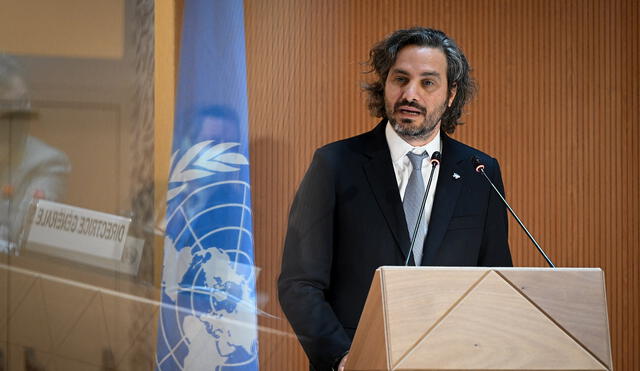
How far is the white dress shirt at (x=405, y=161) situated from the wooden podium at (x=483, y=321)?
825mm

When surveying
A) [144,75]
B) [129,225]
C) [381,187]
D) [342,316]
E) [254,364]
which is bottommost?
[254,364]

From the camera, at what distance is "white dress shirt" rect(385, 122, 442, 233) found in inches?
94.7

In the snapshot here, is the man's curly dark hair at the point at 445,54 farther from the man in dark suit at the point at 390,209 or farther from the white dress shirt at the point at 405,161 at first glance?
the white dress shirt at the point at 405,161

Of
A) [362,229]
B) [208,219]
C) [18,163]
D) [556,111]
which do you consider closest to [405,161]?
[362,229]

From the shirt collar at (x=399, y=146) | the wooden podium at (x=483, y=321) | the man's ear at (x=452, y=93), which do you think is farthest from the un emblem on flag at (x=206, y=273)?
the wooden podium at (x=483, y=321)

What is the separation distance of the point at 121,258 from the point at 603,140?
1.97 metres

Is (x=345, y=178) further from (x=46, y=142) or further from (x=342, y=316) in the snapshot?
(x=46, y=142)

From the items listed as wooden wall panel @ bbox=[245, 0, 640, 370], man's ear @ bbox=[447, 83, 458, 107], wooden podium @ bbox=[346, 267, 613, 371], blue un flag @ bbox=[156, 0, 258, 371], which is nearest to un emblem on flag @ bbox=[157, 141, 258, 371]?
blue un flag @ bbox=[156, 0, 258, 371]

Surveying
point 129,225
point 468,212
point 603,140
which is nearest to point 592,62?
point 603,140

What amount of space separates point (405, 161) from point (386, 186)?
0.12 meters

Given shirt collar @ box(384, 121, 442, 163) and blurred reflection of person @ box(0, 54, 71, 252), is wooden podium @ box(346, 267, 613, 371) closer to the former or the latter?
shirt collar @ box(384, 121, 442, 163)

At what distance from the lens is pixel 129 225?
→ 279 cm

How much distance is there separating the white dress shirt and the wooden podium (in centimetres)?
83

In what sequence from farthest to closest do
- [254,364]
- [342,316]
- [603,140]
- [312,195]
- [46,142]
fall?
[603,140], [254,364], [46,142], [312,195], [342,316]
